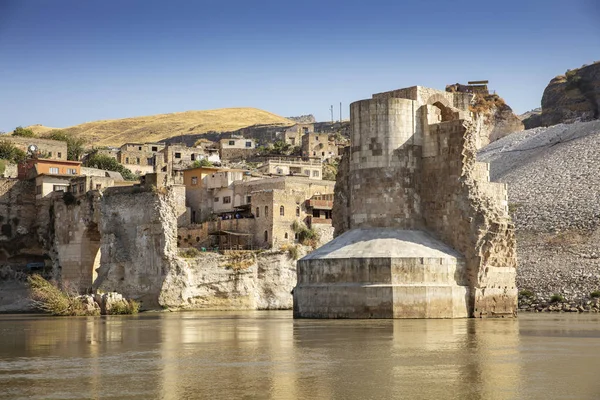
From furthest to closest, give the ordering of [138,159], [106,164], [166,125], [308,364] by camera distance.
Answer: [166,125] → [138,159] → [106,164] → [308,364]

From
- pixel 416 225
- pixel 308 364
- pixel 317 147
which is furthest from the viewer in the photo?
pixel 317 147

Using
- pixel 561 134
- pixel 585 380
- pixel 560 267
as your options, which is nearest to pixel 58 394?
pixel 585 380

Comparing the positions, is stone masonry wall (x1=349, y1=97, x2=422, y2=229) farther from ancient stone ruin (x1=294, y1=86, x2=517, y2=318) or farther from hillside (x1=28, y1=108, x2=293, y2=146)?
hillside (x1=28, y1=108, x2=293, y2=146)

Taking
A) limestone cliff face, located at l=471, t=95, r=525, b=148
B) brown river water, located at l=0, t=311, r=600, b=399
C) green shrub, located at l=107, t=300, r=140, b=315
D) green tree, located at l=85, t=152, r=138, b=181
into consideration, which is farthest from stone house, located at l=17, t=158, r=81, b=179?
limestone cliff face, located at l=471, t=95, r=525, b=148

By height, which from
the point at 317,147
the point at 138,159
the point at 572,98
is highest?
the point at 572,98

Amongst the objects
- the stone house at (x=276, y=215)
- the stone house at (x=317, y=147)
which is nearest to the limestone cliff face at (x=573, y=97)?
the stone house at (x=317, y=147)

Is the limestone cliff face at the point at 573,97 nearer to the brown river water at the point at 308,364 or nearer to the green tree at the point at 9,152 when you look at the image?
the green tree at the point at 9,152

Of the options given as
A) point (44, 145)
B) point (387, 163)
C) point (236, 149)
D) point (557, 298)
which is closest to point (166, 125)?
point (236, 149)

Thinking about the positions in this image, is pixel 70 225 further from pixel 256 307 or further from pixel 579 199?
pixel 579 199

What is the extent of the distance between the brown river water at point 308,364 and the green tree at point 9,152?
172 ft

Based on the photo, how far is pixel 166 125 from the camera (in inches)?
6570

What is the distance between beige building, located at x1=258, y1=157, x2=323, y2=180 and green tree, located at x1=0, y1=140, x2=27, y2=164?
19003 millimetres

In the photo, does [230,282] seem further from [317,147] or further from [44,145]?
[317,147]

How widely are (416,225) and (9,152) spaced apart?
165 ft
